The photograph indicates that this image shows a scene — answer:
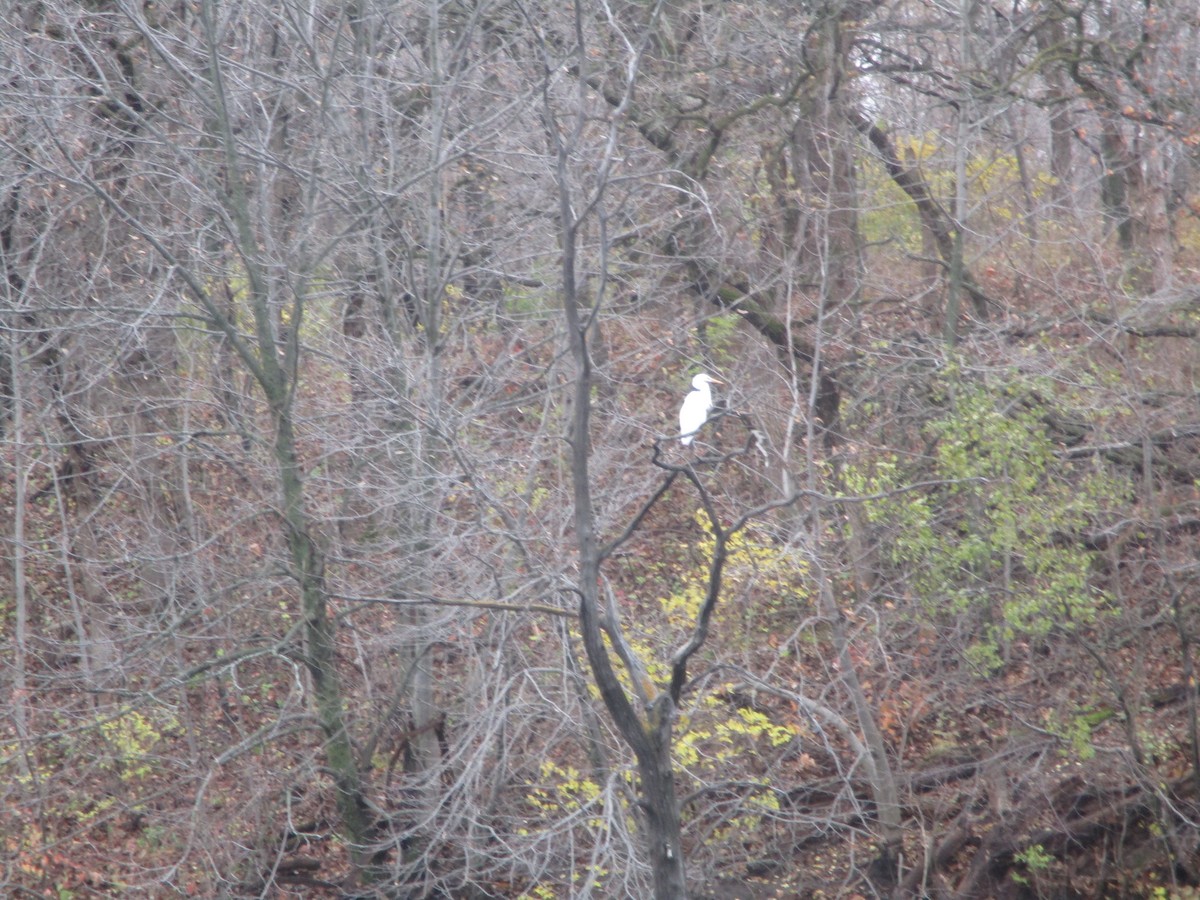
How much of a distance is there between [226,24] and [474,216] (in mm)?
2647

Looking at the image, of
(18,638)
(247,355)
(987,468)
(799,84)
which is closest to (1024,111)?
(799,84)

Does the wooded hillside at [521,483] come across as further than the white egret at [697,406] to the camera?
Yes

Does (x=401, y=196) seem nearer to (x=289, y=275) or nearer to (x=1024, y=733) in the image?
(x=289, y=275)

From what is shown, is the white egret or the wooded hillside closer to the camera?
the white egret

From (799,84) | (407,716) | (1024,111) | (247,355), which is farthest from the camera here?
(1024,111)

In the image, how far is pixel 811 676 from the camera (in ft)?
38.8

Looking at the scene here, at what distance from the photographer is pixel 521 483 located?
1010 cm

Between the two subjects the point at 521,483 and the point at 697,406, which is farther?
the point at 521,483

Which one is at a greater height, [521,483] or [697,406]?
[697,406]

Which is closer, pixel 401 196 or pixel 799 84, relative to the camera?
pixel 401 196

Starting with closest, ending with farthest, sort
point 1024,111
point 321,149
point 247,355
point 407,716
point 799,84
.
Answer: point 247,355, point 321,149, point 407,716, point 799,84, point 1024,111

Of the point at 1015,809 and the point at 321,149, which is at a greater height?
the point at 321,149

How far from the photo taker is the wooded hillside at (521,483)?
387 inches

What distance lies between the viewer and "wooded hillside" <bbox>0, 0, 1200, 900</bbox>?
984cm
